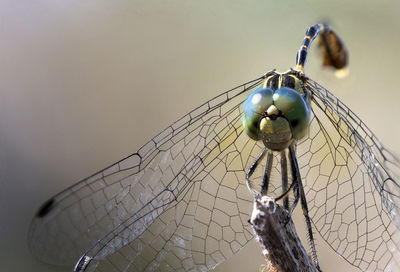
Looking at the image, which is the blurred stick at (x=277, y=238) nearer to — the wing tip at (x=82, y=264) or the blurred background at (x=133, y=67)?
the wing tip at (x=82, y=264)

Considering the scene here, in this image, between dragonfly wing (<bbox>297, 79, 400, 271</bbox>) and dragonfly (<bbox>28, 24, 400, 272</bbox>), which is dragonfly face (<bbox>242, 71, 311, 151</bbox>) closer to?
dragonfly (<bbox>28, 24, 400, 272</bbox>)

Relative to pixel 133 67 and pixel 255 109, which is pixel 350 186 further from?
pixel 133 67

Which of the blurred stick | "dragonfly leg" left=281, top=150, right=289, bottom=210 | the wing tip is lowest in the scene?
the blurred stick

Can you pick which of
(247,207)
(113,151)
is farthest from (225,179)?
(113,151)

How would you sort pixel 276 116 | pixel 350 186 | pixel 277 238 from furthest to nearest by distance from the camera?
pixel 350 186 < pixel 276 116 < pixel 277 238

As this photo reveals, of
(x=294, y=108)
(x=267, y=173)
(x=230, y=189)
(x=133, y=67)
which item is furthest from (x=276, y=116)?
(x=133, y=67)

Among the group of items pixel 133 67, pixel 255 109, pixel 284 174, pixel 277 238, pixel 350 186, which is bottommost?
pixel 277 238

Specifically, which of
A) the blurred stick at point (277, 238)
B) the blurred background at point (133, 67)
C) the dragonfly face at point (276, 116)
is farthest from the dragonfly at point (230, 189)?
the blurred background at point (133, 67)

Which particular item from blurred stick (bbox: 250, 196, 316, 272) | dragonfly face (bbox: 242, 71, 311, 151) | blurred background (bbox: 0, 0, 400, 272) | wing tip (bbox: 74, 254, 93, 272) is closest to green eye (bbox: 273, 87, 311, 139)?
dragonfly face (bbox: 242, 71, 311, 151)

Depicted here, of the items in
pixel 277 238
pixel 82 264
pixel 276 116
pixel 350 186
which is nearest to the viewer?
pixel 277 238
